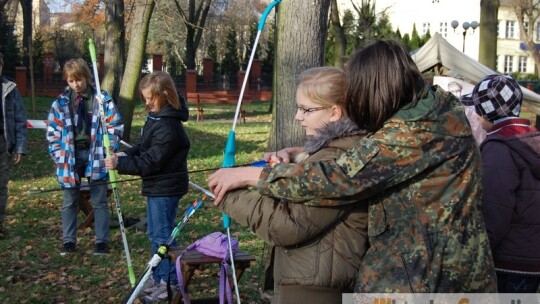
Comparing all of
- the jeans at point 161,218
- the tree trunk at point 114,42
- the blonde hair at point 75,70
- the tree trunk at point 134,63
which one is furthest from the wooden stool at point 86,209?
the tree trunk at point 114,42

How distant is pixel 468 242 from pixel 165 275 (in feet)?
12.9

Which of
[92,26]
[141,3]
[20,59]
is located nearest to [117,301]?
[141,3]

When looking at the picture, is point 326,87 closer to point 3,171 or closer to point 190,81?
point 3,171

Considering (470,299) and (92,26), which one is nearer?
(470,299)

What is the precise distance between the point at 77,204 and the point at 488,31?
15.5m

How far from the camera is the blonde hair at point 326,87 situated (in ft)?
9.69

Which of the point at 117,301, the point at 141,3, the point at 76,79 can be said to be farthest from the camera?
the point at 141,3

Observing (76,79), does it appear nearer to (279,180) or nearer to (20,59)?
(279,180)

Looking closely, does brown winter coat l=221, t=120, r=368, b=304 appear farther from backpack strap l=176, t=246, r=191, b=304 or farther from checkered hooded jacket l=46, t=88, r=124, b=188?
checkered hooded jacket l=46, t=88, r=124, b=188

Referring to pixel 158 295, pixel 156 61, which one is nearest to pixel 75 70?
pixel 158 295

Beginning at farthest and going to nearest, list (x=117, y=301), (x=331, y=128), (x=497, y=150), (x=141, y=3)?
(x=141, y=3), (x=117, y=301), (x=497, y=150), (x=331, y=128)

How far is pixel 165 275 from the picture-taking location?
6.21 m

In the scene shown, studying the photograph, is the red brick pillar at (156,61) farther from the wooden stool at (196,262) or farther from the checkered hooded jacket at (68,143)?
the wooden stool at (196,262)

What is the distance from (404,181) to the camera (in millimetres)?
2646
